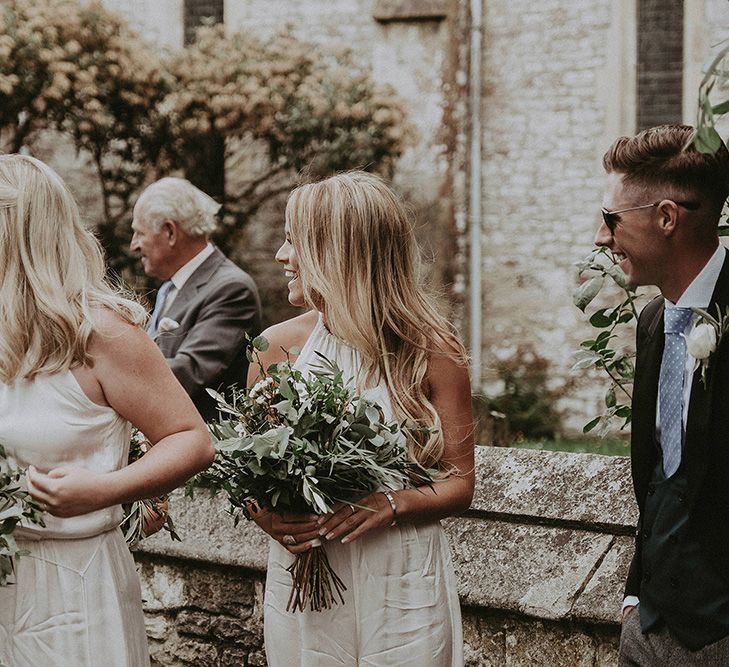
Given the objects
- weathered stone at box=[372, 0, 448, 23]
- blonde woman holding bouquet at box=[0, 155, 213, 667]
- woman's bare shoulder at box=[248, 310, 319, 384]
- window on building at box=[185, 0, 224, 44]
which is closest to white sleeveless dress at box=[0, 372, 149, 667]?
blonde woman holding bouquet at box=[0, 155, 213, 667]

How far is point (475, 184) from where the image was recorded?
1460 cm

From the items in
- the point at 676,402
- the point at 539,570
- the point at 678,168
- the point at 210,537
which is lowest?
the point at 210,537

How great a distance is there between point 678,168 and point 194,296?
3.42 meters

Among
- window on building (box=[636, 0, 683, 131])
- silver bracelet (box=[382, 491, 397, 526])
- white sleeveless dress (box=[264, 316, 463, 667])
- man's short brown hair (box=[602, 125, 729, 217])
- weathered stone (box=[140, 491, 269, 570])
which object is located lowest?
weathered stone (box=[140, 491, 269, 570])

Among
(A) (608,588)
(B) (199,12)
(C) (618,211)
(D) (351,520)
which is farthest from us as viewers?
(B) (199,12)

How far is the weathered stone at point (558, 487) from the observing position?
3.99m

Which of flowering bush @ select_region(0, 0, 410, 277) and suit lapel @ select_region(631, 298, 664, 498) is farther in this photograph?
flowering bush @ select_region(0, 0, 410, 277)

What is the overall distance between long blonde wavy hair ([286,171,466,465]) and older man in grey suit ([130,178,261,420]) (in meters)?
2.22

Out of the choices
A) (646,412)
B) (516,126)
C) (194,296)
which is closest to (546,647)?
(646,412)

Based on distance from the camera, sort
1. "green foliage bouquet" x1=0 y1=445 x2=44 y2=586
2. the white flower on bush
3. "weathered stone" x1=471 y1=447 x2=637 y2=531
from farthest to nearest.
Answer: "weathered stone" x1=471 y1=447 x2=637 y2=531 < "green foliage bouquet" x1=0 y1=445 x2=44 y2=586 < the white flower on bush

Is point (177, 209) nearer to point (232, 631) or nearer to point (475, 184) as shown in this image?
point (232, 631)

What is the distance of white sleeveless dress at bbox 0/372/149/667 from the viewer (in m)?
2.83

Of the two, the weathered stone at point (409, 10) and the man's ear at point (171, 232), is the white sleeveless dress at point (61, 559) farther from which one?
the weathered stone at point (409, 10)

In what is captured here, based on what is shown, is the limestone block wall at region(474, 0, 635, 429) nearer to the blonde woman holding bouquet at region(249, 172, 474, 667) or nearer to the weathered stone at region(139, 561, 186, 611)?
the weathered stone at region(139, 561, 186, 611)
